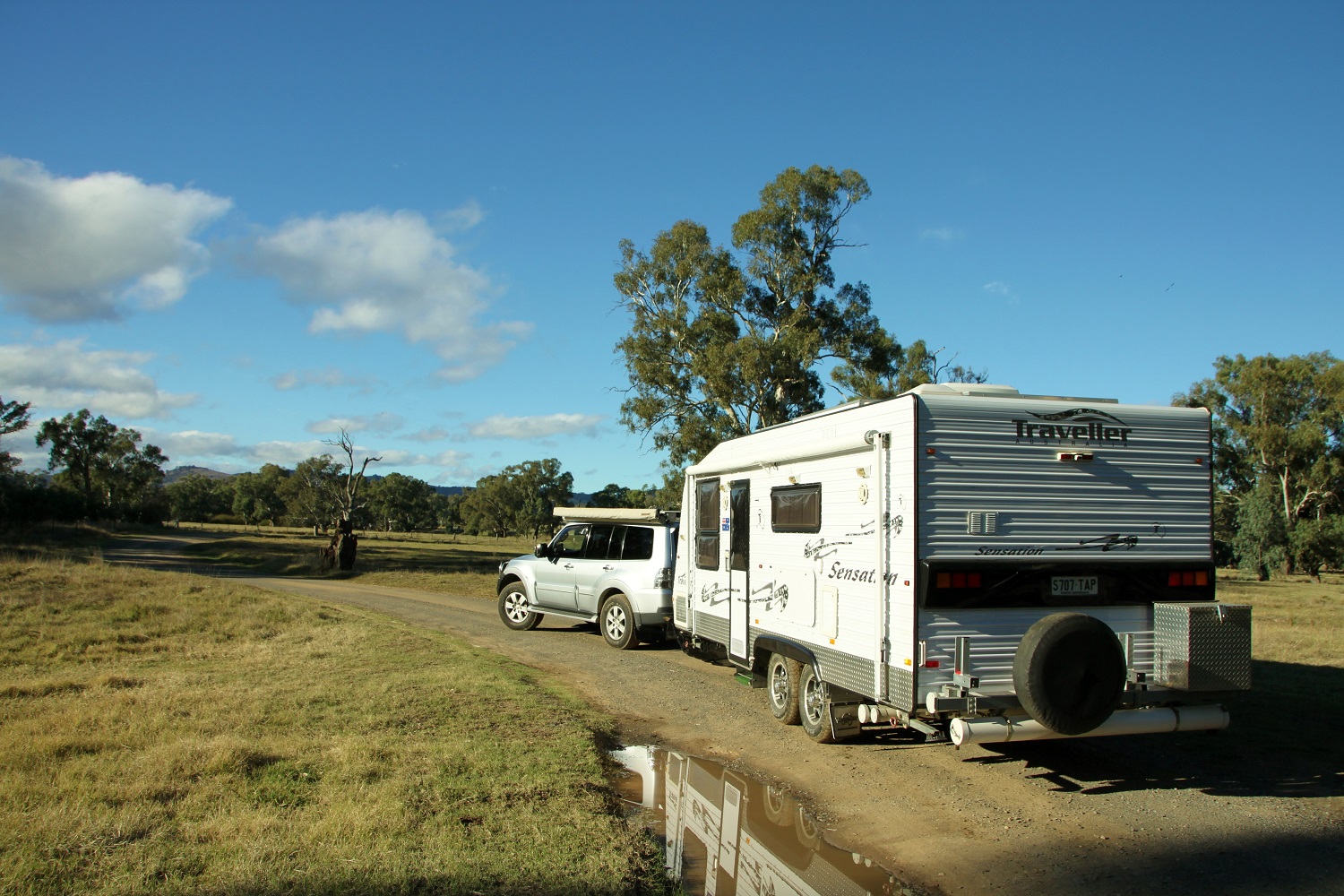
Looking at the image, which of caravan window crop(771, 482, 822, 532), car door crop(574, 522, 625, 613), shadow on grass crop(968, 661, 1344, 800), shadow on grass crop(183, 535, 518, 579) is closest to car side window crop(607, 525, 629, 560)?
car door crop(574, 522, 625, 613)

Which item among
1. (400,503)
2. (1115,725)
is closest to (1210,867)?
(1115,725)

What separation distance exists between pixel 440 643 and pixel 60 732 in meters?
6.16

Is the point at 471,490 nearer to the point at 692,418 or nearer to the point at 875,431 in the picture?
the point at 692,418

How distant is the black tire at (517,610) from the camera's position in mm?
15281

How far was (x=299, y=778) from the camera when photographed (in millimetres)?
6070

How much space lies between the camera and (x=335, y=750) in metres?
6.67

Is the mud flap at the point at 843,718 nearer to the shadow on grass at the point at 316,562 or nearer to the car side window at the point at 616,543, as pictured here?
the car side window at the point at 616,543

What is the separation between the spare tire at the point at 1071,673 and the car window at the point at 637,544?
304 inches

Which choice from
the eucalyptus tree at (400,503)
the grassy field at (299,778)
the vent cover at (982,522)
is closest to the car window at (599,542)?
the grassy field at (299,778)

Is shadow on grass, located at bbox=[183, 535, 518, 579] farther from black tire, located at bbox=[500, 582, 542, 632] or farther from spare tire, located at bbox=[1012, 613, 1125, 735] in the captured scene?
spare tire, located at bbox=[1012, 613, 1125, 735]

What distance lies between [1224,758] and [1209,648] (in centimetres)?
166

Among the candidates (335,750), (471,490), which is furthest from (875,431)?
(471,490)

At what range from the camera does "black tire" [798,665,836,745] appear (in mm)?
7547

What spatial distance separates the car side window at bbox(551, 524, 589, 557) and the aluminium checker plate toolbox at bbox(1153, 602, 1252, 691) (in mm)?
9153
